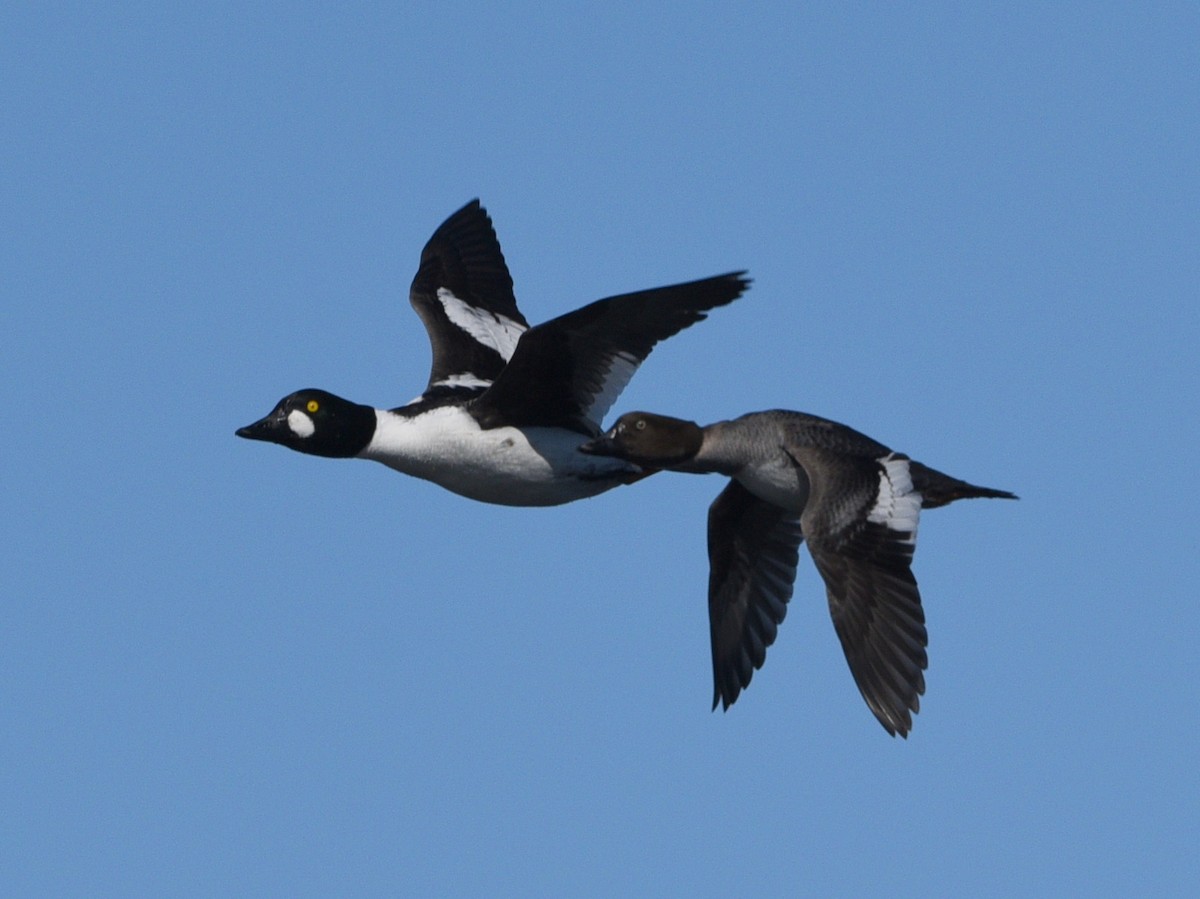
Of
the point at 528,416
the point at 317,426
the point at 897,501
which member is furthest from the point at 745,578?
the point at 317,426

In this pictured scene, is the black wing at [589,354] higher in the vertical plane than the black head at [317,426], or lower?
higher

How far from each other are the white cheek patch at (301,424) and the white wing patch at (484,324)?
5.38ft

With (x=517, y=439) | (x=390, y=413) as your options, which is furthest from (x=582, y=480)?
(x=390, y=413)

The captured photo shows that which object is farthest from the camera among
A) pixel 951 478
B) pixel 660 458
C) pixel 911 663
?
pixel 660 458

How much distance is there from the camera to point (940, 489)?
9961 mm

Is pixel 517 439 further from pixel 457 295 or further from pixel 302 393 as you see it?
pixel 457 295

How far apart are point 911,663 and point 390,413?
3630 millimetres

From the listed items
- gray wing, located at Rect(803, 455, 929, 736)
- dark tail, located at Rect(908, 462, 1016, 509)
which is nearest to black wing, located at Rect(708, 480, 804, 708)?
dark tail, located at Rect(908, 462, 1016, 509)

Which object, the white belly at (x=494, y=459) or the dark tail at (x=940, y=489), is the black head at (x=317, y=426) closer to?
the white belly at (x=494, y=459)

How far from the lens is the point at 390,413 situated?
11414 mm

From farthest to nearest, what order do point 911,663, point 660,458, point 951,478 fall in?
1. point 660,458
2. point 951,478
3. point 911,663

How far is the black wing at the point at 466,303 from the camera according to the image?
1247cm

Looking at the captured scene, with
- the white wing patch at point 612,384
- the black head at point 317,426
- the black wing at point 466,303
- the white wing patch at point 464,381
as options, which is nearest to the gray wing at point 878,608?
the white wing patch at point 612,384

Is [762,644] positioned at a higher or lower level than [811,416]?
lower
